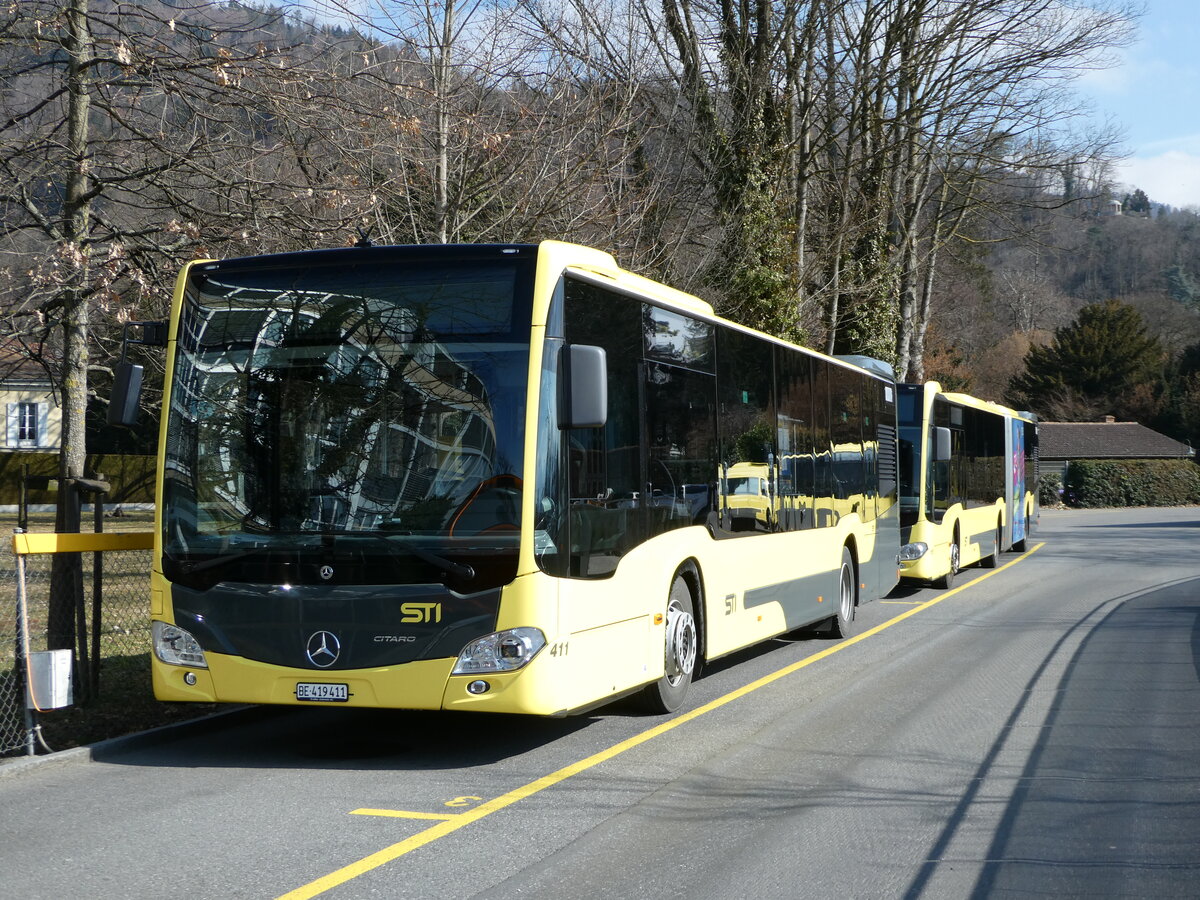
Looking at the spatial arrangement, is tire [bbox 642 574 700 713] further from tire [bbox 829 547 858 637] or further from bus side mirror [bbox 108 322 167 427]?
tire [bbox 829 547 858 637]

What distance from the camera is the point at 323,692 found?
7.41m

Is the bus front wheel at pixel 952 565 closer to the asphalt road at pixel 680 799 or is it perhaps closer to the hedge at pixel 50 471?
the asphalt road at pixel 680 799

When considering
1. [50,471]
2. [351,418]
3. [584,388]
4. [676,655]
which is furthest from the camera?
[50,471]

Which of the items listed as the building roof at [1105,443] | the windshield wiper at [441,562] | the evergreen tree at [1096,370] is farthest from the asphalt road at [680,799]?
the evergreen tree at [1096,370]

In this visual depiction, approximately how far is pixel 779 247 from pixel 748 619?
16075mm

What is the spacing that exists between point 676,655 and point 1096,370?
256 feet

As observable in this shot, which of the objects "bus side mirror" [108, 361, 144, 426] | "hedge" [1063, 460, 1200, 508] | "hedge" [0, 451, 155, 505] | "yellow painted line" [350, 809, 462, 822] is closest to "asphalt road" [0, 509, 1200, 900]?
"yellow painted line" [350, 809, 462, 822]

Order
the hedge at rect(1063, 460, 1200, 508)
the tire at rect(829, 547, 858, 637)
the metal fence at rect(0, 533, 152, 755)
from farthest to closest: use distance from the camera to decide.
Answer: the hedge at rect(1063, 460, 1200, 508) → the tire at rect(829, 547, 858, 637) → the metal fence at rect(0, 533, 152, 755)

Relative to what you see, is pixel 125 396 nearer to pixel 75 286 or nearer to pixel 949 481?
pixel 75 286

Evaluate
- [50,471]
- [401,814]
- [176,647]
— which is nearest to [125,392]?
[176,647]

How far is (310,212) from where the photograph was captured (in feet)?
35.7

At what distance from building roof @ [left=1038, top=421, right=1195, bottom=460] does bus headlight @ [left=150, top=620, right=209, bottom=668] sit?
7103cm

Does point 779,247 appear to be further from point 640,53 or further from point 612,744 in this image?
point 612,744

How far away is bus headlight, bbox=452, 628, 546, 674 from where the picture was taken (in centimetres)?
721
